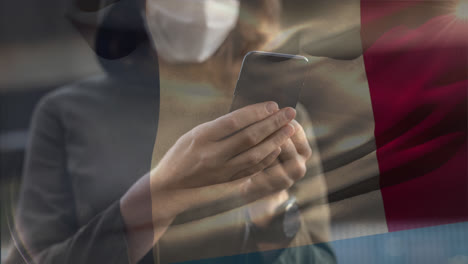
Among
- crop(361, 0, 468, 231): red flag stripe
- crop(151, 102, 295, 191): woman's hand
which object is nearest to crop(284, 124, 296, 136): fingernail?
crop(151, 102, 295, 191): woman's hand

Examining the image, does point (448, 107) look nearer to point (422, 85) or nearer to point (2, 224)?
point (422, 85)

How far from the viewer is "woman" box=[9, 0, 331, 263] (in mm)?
631

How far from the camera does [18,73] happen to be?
623 millimetres

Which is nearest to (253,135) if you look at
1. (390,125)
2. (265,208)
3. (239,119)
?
(239,119)

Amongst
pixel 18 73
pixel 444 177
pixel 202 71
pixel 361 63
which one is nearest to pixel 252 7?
pixel 202 71

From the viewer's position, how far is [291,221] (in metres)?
0.73

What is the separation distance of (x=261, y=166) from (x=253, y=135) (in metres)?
0.07

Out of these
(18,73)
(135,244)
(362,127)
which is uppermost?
(18,73)

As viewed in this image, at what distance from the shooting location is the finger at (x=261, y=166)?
2.06 ft

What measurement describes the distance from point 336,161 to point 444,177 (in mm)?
256

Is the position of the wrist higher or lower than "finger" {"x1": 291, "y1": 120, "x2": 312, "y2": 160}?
lower

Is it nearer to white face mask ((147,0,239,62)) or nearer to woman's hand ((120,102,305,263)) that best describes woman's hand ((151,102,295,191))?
woman's hand ((120,102,305,263))

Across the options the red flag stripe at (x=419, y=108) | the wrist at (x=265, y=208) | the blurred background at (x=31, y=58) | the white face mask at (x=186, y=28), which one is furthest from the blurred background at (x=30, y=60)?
the red flag stripe at (x=419, y=108)

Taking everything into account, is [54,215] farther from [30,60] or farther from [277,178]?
[277,178]
